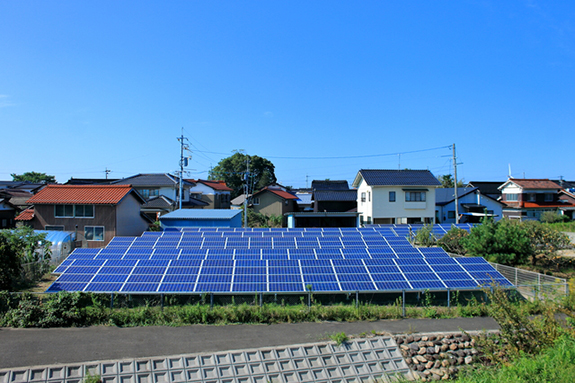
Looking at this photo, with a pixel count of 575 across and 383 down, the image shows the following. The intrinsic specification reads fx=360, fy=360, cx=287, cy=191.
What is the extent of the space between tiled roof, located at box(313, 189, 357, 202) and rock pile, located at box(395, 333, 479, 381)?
29890mm

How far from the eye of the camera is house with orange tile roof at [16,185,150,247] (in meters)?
23.1

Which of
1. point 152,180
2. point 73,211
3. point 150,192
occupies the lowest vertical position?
point 73,211

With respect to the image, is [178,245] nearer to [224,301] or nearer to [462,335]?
[224,301]

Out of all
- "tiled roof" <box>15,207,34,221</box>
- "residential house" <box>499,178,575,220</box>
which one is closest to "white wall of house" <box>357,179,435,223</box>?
"residential house" <box>499,178,575,220</box>

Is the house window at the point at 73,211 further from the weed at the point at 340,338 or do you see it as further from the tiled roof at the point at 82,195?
the weed at the point at 340,338

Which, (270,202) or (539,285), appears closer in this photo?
(539,285)

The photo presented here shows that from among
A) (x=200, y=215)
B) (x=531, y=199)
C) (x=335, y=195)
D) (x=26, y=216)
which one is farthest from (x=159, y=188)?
(x=531, y=199)

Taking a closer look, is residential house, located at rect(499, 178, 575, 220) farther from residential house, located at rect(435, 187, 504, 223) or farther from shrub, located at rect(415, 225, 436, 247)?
shrub, located at rect(415, 225, 436, 247)

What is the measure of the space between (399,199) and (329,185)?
16267 millimetres

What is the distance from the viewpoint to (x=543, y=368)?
7270 mm

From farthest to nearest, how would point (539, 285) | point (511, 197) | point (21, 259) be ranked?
1. point (511, 197)
2. point (21, 259)
3. point (539, 285)

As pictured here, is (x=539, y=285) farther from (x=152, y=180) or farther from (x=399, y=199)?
(x=152, y=180)

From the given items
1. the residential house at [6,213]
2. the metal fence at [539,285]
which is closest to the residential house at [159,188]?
the residential house at [6,213]

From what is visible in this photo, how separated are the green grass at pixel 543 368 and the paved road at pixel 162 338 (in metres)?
2.50
